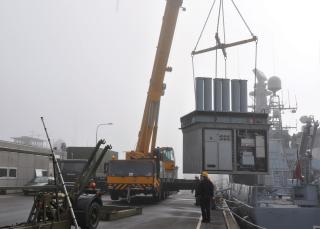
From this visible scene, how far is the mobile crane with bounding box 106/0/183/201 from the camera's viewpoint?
20594 mm

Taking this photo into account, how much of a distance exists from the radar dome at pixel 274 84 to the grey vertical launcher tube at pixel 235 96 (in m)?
25.6

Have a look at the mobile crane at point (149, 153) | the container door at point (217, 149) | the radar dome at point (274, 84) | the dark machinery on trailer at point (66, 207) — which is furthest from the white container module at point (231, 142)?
the radar dome at point (274, 84)

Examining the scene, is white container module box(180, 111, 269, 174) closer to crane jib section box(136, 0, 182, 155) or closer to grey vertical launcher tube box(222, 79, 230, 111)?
grey vertical launcher tube box(222, 79, 230, 111)

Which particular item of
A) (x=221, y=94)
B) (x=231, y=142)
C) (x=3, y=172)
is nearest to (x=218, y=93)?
(x=221, y=94)

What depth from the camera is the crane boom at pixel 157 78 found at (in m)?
21.5

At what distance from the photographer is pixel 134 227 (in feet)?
40.2

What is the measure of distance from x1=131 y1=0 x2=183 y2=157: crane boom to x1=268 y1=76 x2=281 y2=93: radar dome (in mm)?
26444

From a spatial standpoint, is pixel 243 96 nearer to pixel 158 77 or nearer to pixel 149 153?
pixel 158 77

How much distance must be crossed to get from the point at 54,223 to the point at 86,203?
1.49m

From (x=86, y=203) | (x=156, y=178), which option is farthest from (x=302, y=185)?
(x=86, y=203)

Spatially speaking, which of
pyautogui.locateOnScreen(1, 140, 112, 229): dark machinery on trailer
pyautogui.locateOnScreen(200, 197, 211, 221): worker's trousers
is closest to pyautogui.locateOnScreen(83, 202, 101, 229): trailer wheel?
pyautogui.locateOnScreen(1, 140, 112, 229): dark machinery on trailer

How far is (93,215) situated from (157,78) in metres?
12.4

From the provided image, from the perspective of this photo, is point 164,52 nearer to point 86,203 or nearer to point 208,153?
point 208,153

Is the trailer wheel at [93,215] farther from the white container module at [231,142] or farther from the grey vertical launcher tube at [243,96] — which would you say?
the grey vertical launcher tube at [243,96]
